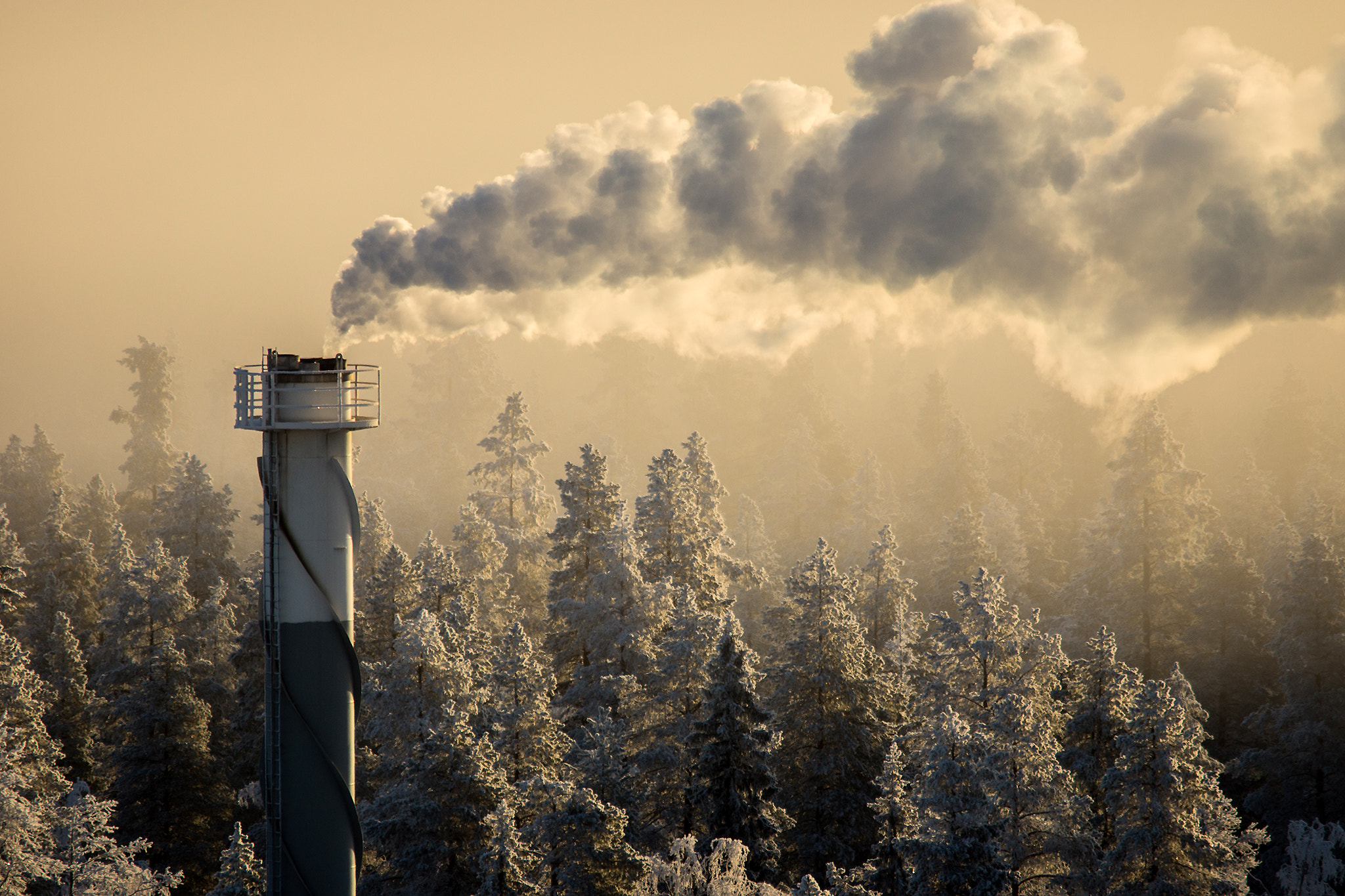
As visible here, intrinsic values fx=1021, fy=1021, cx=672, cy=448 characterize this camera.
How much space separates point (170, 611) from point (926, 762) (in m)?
31.1

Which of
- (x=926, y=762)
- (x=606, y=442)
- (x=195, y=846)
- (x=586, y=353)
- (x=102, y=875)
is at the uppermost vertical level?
(x=586, y=353)

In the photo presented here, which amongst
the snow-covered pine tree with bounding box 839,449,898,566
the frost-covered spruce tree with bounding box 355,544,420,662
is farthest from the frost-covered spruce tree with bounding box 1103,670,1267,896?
the snow-covered pine tree with bounding box 839,449,898,566

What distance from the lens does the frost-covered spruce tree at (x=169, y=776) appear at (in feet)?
118

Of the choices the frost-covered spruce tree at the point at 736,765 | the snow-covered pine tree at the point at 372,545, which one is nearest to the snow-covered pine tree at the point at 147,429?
the snow-covered pine tree at the point at 372,545

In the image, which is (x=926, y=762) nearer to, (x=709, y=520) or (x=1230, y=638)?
(x=709, y=520)

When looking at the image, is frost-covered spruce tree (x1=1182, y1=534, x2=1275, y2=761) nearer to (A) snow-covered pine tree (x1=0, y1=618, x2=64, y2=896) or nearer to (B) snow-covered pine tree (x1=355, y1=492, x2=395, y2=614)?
(B) snow-covered pine tree (x1=355, y1=492, x2=395, y2=614)

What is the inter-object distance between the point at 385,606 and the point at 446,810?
40.8ft

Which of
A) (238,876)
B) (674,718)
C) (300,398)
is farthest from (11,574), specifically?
(300,398)

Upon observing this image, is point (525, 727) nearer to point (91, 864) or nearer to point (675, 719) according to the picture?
point (675, 719)

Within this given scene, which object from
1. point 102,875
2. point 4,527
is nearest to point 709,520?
point 102,875

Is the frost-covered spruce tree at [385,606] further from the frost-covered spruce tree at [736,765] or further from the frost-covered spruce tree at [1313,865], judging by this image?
the frost-covered spruce tree at [1313,865]

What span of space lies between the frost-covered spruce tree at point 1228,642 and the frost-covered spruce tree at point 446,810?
3473 centimetres

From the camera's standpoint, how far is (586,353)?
150m

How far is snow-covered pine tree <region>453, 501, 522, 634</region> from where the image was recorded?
46156 mm
